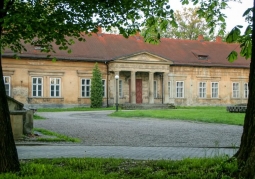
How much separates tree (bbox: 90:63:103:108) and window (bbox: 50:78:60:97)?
11.4ft

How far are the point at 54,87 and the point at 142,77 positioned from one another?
31.6 feet

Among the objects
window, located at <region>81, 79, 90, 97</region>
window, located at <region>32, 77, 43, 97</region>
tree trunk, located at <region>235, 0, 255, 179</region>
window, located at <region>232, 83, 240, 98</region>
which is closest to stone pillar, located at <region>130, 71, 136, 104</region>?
window, located at <region>81, 79, 90, 97</region>

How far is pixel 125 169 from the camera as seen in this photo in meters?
6.96

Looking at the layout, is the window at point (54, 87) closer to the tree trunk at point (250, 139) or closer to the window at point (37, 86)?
the window at point (37, 86)

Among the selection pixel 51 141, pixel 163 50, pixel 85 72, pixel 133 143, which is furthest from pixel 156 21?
pixel 163 50

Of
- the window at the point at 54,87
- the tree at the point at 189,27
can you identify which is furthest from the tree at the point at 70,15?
the tree at the point at 189,27

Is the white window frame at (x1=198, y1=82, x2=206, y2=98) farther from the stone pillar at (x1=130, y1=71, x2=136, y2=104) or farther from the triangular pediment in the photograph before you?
the stone pillar at (x1=130, y1=71, x2=136, y2=104)

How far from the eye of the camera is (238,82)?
44.5m

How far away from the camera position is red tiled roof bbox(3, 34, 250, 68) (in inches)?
1473

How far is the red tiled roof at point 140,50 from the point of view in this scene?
3741 cm

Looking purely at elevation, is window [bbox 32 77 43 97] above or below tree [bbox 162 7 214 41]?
below

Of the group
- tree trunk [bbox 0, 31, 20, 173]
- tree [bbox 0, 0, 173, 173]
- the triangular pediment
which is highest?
A: the triangular pediment

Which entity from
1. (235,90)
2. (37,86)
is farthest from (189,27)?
(37,86)

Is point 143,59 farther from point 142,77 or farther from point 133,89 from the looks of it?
point 133,89
